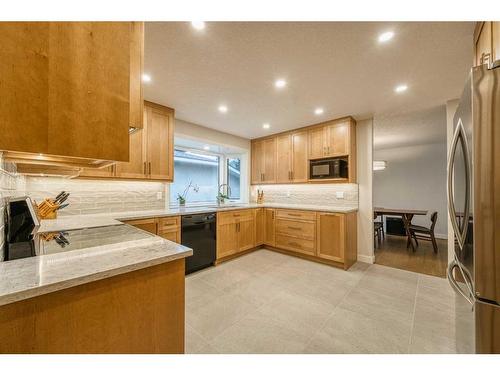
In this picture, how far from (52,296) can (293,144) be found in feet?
12.5

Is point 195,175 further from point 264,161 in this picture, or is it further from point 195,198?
point 264,161

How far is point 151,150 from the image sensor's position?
111 inches

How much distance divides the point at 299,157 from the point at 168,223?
2.54m

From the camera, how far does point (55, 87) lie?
2.37 feet

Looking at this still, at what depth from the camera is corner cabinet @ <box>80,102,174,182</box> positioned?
2617 millimetres

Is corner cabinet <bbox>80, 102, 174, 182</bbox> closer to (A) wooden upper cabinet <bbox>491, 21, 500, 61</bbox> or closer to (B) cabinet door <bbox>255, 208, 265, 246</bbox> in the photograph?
(B) cabinet door <bbox>255, 208, 265, 246</bbox>

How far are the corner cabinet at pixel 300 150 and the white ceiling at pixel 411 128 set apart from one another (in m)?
0.68

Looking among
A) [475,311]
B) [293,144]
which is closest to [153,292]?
[475,311]

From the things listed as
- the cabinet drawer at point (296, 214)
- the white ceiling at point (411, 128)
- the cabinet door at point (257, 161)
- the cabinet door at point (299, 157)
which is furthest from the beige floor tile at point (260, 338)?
the white ceiling at point (411, 128)

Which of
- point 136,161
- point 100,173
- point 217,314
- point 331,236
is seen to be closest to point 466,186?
point 217,314

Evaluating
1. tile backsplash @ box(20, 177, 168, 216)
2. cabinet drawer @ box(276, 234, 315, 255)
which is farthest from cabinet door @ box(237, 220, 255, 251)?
tile backsplash @ box(20, 177, 168, 216)

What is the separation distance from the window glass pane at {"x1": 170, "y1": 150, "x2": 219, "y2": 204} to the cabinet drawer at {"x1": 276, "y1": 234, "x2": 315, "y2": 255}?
5.69ft

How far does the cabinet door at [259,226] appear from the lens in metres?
3.91

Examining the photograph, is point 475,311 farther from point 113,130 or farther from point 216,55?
point 216,55
